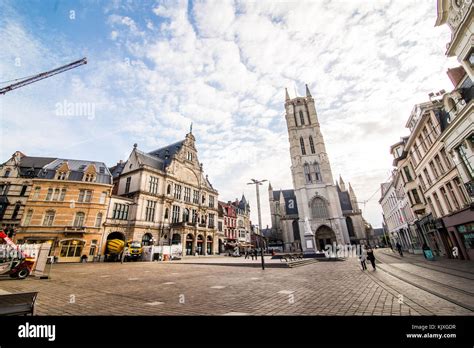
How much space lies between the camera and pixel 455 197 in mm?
16094

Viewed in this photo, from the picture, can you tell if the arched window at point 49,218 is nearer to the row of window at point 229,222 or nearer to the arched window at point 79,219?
the arched window at point 79,219

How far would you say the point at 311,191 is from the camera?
48875mm

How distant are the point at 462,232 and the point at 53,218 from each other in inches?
1697

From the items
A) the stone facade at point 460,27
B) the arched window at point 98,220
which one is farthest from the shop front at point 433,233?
the arched window at point 98,220

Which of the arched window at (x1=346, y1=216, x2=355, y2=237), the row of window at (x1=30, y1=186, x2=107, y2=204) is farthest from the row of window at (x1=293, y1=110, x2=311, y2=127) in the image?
the row of window at (x1=30, y1=186, x2=107, y2=204)

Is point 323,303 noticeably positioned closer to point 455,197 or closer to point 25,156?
point 455,197

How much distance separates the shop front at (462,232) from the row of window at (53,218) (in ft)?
126

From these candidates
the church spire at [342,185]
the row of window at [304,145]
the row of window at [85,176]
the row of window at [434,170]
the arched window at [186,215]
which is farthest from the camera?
the church spire at [342,185]

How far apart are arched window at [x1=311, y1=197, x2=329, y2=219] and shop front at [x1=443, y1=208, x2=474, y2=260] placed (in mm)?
29703

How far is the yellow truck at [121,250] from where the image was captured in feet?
88.4

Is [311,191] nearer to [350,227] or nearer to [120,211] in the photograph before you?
[350,227]

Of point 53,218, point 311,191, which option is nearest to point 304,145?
point 311,191
